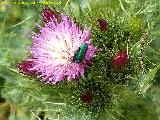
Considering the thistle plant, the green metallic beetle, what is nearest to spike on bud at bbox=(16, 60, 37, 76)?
the thistle plant

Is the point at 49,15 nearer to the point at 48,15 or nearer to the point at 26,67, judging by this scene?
the point at 48,15

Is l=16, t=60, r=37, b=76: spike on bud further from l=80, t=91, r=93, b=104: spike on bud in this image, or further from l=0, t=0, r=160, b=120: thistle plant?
l=80, t=91, r=93, b=104: spike on bud

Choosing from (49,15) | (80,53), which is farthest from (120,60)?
(49,15)

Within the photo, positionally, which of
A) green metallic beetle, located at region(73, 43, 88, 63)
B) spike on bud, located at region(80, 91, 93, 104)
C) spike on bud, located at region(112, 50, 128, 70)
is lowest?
spike on bud, located at region(80, 91, 93, 104)

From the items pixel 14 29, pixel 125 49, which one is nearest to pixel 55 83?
pixel 125 49

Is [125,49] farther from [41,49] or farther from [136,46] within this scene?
[41,49]

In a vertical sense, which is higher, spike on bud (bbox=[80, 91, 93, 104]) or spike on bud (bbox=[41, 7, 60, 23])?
spike on bud (bbox=[41, 7, 60, 23])
